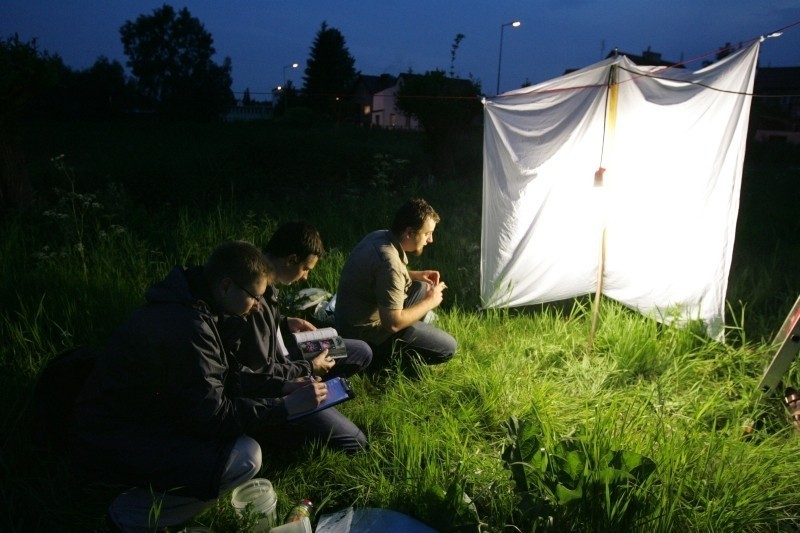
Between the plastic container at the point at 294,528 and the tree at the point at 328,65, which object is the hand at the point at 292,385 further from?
the tree at the point at 328,65

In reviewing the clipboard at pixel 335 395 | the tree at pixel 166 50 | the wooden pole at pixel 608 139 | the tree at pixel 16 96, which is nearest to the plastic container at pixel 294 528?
the clipboard at pixel 335 395

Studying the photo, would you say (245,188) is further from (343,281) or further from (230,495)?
(230,495)


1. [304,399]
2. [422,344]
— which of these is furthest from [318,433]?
[422,344]

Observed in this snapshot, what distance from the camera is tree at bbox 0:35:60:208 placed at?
475 centimetres

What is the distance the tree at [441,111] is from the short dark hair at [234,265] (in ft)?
32.5

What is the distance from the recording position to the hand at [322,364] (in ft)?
9.30

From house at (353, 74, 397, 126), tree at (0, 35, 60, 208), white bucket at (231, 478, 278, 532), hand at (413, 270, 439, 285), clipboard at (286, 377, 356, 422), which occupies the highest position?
house at (353, 74, 397, 126)

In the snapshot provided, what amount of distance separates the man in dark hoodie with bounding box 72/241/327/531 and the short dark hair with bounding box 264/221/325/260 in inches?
21.8

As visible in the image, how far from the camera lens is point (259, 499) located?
2156 millimetres

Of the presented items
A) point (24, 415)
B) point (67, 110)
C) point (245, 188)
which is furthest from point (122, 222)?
point (67, 110)

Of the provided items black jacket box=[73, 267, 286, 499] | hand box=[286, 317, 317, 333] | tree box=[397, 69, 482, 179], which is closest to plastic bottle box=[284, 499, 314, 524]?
black jacket box=[73, 267, 286, 499]

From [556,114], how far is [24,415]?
12.4 feet

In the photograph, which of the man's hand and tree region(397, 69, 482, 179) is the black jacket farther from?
tree region(397, 69, 482, 179)

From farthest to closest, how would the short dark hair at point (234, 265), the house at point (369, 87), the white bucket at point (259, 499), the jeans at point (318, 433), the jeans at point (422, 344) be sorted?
the house at point (369, 87), the jeans at point (422, 344), the jeans at point (318, 433), the white bucket at point (259, 499), the short dark hair at point (234, 265)
